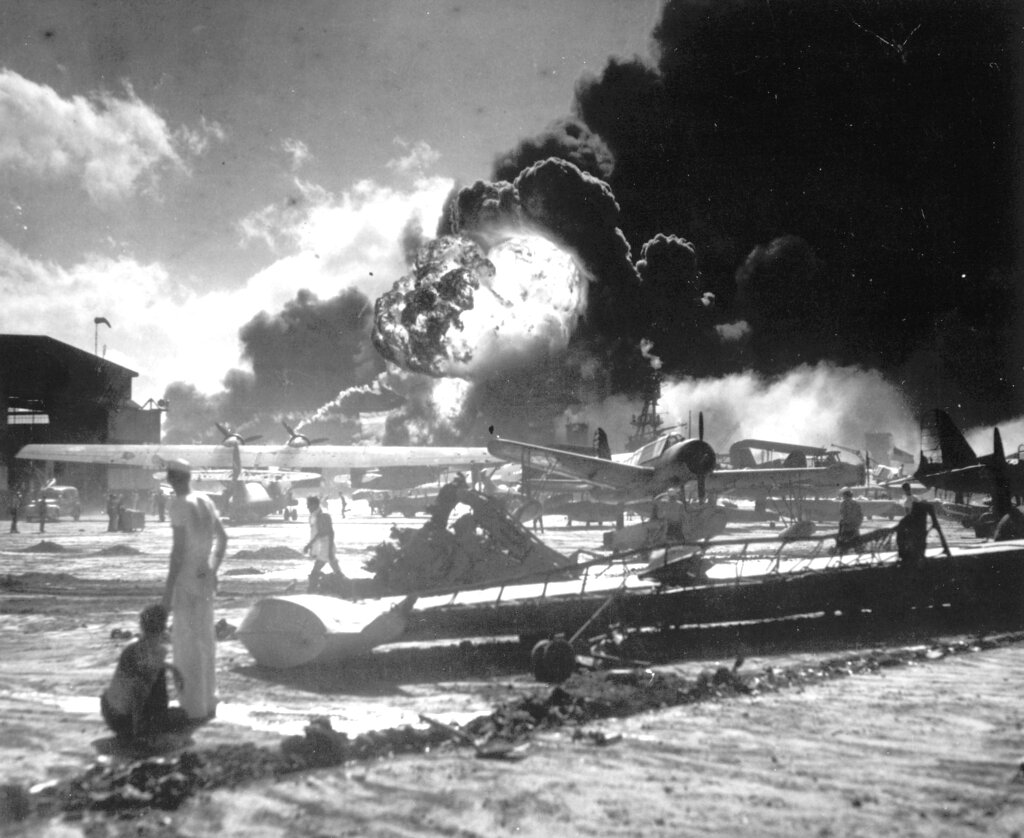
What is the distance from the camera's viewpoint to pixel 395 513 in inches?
1748

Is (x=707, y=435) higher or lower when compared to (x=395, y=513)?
higher

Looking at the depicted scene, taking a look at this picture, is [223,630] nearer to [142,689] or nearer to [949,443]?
[142,689]

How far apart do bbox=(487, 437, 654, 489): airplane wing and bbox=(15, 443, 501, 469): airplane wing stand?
10.9 m

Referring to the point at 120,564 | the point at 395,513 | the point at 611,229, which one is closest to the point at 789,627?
the point at 120,564

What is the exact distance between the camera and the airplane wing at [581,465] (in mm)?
18031

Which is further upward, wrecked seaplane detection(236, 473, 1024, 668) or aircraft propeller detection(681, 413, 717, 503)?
aircraft propeller detection(681, 413, 717, 503)

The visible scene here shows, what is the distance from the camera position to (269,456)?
30.5 meters

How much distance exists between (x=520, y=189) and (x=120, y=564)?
144ft

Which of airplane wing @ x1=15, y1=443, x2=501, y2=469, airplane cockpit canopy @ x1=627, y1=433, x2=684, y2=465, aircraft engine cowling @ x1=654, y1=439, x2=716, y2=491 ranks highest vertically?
airplane wing @ x1=15, y1=443, x2=501, y2=469

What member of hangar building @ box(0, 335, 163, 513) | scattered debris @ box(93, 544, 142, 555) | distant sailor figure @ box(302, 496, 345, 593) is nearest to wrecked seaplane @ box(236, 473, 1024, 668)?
distant sailor figure @ box(302, 496, 345, 593)

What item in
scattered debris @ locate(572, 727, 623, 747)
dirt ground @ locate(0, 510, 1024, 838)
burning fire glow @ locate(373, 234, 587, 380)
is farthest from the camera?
burning fire glow @ locate(373, 234, 587, 380)

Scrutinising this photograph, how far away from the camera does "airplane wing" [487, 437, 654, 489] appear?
1803 cm

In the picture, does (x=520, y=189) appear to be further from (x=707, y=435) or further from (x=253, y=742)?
(x=253, y=742)

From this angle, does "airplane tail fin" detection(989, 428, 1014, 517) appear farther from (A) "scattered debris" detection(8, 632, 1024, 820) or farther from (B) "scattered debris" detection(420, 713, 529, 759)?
(B) "scattered debris" detection(420, 713, 529, 759)
